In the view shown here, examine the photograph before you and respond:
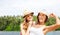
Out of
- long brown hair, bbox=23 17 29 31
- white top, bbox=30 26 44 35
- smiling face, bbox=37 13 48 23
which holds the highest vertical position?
smiling face, bbox=37 13 48 23

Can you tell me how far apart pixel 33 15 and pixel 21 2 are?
Result: 0.19 meters

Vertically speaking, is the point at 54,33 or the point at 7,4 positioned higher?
the point at 7,4

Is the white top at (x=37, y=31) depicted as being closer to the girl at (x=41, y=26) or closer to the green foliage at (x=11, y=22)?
the girl at (x=41, y=26)

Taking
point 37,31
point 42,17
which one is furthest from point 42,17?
point 37,31

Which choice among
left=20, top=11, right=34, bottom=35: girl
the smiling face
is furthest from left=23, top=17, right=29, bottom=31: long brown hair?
the smiling face

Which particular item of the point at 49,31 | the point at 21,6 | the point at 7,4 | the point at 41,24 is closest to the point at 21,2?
the point at 21,6

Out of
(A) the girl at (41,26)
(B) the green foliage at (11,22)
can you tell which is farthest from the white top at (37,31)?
(B) the green foliage at (11,22)

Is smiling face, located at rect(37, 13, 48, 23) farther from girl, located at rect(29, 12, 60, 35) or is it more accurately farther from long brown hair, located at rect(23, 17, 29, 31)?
long brown hair, located at rect(23, 17, 29, 31)

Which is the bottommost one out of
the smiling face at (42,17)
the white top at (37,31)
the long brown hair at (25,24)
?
the white top at (37,31)

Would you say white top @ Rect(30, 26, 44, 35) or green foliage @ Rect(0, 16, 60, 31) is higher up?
green foliage @ Rect(0, 16, 60, 31)

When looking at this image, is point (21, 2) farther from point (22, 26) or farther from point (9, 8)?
point (22, 26)

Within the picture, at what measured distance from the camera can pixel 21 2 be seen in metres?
1.76

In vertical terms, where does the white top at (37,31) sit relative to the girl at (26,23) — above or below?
below

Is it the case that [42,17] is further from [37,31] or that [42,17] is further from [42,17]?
[37,31]
